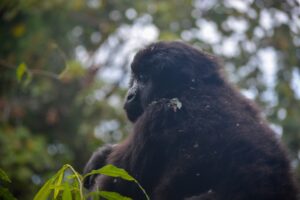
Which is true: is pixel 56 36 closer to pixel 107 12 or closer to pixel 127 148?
pixel 107 12

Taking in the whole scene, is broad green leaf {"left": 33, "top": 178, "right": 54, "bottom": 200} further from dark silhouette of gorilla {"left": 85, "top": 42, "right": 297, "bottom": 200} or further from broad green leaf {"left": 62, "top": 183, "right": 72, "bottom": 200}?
dark silhouette of gorilla {"left": 85, "top": 42, "right": 297, "bottom": 200}

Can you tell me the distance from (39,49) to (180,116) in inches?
253

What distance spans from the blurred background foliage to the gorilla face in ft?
8.72

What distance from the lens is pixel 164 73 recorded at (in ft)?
15.7

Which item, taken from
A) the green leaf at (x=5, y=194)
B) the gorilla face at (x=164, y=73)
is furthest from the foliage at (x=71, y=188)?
the gorilla face at (x=164, y=73)

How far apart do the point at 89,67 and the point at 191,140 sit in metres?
5.44

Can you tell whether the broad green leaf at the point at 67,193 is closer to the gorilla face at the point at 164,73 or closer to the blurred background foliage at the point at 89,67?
the gorilla face at the point at 164,73

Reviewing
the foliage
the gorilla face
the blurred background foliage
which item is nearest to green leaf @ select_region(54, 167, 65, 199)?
the foliage

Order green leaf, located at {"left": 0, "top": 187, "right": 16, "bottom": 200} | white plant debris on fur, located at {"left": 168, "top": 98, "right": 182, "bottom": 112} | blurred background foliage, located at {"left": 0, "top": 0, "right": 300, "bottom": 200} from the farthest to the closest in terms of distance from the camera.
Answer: blurred background foliage, located at {"left": 0, "top": 0, "right": 300, "bottom": 200} < white plant debris on fur, located at {"left": 168, "top": 98, "right": 182, "bottom": 112} < green leaf, located at {"left": 0, "top": 187, "right": 16, "bottom": 200}

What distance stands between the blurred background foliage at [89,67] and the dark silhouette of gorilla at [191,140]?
278 centimetres

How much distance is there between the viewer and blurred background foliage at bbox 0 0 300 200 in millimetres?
8586

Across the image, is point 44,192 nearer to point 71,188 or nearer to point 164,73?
point 71,188

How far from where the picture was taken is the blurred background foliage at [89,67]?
8586 millimetres

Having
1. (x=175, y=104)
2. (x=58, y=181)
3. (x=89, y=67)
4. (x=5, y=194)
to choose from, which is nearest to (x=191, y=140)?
(x=175, y=104)
